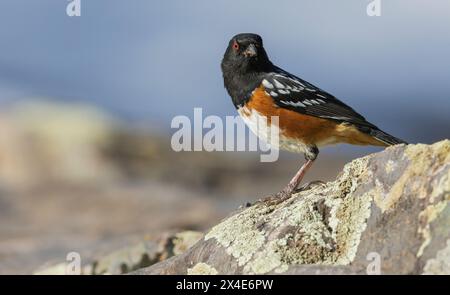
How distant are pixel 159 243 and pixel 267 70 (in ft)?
6.98

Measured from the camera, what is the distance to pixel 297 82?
336 inches

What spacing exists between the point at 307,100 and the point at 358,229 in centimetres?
321

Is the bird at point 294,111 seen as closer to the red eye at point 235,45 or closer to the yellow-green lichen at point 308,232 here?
the red eye at point 235,45

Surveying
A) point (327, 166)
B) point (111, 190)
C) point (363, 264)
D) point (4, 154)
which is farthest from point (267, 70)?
point (4, 154)

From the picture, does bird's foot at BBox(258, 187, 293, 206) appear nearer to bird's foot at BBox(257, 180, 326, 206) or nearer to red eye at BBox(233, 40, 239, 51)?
bird's foot at BBox(257, 180, 326, 206)

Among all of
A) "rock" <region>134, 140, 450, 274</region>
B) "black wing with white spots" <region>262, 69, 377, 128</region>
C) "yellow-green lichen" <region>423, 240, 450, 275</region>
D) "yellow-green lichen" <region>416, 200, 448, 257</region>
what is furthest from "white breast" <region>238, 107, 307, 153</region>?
"yellow-green lichen" <region>423, 240, 450, 275</region>

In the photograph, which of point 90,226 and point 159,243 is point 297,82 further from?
point 90,226

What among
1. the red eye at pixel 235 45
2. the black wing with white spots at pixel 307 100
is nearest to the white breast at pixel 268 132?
the black wing with white spots at pixel 307 100

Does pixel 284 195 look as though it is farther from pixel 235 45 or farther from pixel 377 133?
pixel 235 45

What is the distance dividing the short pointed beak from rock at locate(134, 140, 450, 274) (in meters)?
2.65

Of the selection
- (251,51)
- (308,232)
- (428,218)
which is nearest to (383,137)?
(251,51)

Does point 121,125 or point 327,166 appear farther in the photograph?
point 121,125

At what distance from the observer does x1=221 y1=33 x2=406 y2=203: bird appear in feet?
26.4

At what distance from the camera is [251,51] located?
332 inches
